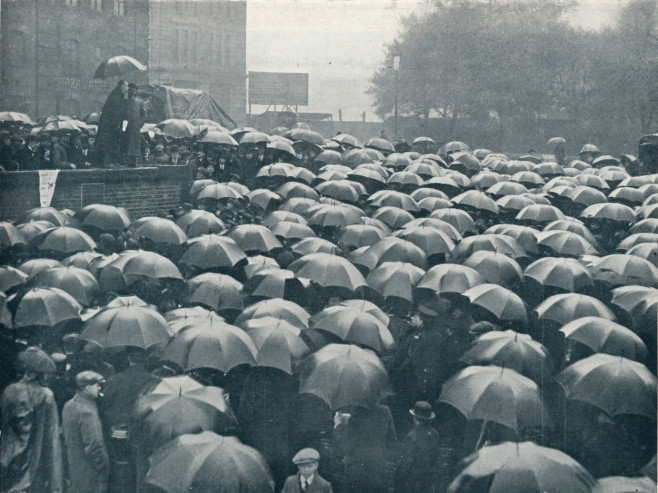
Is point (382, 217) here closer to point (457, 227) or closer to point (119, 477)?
point (457, 227)

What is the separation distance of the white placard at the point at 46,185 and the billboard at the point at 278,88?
33.9 m

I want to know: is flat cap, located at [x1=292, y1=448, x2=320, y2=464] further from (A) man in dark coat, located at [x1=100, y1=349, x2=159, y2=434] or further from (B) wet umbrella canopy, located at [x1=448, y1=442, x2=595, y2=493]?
(A) man in dark coat, located at [x1=100, y1=349, x2=159, y2=434]

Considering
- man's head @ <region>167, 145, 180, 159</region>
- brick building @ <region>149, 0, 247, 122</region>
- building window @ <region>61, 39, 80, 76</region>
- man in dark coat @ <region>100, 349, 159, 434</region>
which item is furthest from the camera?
brick building @ <region>149, 0, 247, 122</region>

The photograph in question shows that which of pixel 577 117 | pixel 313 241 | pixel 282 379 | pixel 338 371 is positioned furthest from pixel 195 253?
pixel 577 117

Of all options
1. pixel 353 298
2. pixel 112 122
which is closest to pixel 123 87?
pixel 112 122

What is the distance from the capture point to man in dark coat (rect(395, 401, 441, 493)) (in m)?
6.19

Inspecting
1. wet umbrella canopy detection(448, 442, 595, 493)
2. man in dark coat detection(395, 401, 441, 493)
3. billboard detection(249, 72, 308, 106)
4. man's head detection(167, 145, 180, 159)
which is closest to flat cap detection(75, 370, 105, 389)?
man in dark coat detection(395, 401, 441, 493)

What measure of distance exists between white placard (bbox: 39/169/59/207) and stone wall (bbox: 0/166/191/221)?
86 millimetres

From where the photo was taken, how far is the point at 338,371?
21.6 ft

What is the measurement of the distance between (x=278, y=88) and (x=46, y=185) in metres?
34.5

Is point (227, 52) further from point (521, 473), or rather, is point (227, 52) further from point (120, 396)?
point (521, 473)

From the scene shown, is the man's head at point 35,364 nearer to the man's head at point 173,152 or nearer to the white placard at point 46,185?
the white placard at point 46,185

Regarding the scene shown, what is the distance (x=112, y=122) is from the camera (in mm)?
14977

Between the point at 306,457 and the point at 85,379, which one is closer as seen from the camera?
the point at 306,457
